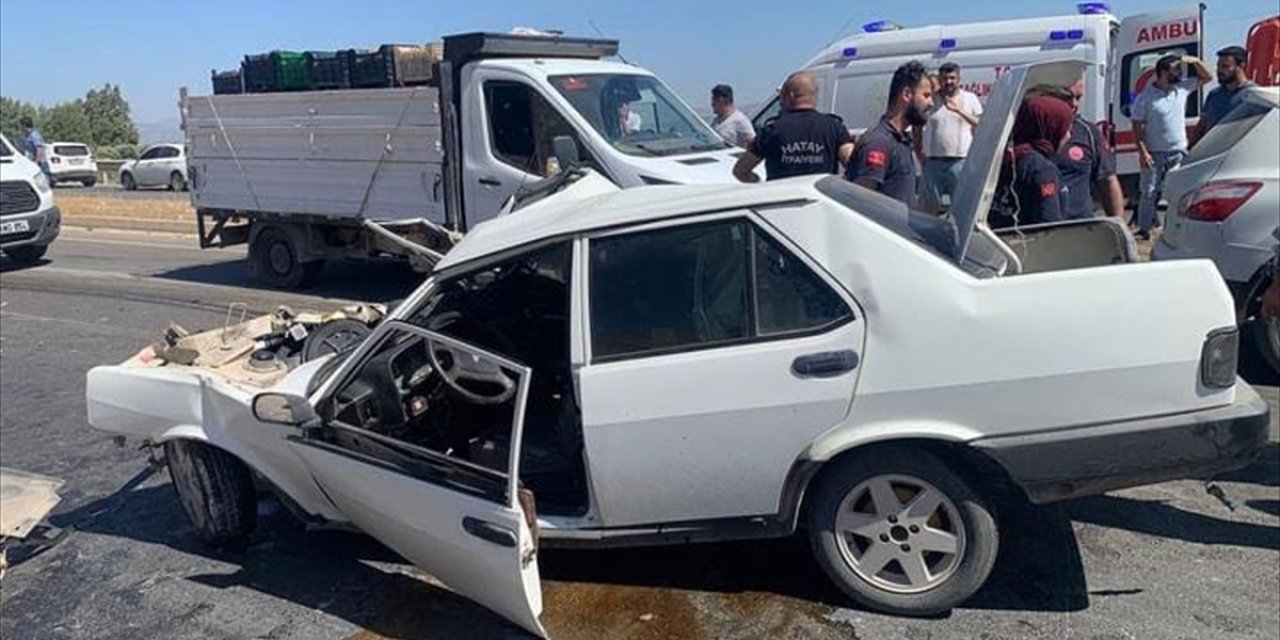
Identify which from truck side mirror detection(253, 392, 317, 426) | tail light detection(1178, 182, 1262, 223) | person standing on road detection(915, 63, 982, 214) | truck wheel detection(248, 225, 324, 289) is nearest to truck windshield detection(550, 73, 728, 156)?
person standing on road detection(915, 63, 982, 214)

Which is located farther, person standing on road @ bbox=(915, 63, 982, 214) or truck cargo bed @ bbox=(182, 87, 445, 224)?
truck cargo bed @ bbox=(182, 87, 445, 224)

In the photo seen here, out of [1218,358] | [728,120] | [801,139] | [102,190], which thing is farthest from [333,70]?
[102,190]

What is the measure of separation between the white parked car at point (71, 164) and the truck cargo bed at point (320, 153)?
26.5m

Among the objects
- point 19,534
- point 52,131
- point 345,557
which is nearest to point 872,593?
point 345,557

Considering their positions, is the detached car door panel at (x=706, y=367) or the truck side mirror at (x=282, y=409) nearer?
the detached car door panel at (x=706, y=367)

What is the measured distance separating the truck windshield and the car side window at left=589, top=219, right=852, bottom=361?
5098 mm

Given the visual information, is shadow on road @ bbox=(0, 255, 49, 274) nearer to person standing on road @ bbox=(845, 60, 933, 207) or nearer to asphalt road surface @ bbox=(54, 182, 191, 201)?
person standing on road @ bbox=(845, 60, 933, 207)

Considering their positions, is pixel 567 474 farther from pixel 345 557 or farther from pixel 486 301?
pixel 345 557

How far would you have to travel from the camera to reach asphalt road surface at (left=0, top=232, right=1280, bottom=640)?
3797 mm

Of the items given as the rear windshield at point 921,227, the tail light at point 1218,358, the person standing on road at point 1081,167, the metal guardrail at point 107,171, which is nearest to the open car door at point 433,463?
the rear windshield at point 921,227

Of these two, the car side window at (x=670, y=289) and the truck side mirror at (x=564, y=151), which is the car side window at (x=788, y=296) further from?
the truck side mirror at (x=564, y=151)

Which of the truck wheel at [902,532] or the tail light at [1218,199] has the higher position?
the tail light at [1218,199]

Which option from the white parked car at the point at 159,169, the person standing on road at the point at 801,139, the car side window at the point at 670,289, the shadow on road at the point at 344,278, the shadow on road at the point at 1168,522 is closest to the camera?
the car side window at the point at 670,289

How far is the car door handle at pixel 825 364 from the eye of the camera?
11.8 feet
